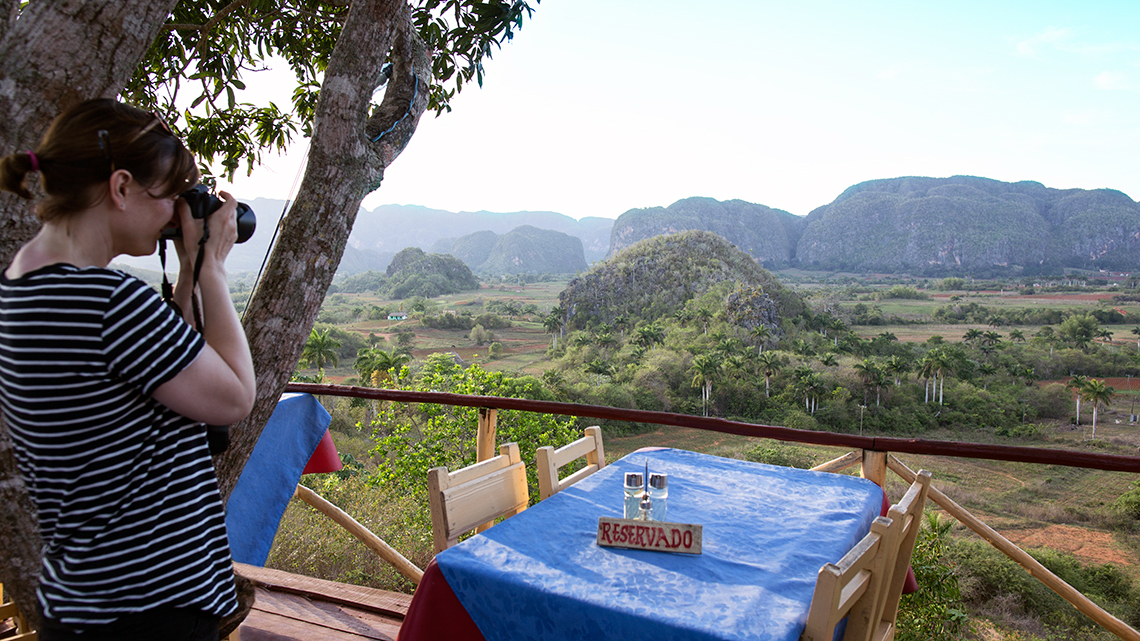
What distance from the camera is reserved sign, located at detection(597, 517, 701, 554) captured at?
1090mm

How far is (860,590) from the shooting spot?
957mm

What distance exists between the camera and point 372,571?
25.1 feet

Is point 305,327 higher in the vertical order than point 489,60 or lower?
lower

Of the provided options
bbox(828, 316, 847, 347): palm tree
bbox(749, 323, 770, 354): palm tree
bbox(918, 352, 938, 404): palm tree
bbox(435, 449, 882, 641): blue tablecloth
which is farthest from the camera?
bbox(828, 316, 847, 347): palm tree

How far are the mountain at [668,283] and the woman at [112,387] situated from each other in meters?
52.4

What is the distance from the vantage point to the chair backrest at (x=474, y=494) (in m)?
1.28

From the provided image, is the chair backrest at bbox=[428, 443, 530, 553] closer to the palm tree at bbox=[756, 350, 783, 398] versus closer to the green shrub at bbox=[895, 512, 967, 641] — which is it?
the green shrub at bbox=[895, 512, 967, 641]

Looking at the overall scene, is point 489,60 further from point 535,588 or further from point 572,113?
point 572,113

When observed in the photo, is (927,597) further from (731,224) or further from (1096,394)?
(731,224)

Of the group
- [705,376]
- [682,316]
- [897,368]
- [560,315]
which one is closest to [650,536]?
[705,376]

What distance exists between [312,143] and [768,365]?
42.1 metres

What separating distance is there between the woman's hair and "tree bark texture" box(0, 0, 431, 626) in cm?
47

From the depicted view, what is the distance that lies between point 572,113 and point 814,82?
30.2 meters

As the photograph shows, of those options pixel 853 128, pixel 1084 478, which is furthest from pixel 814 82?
pixel 1084 478
